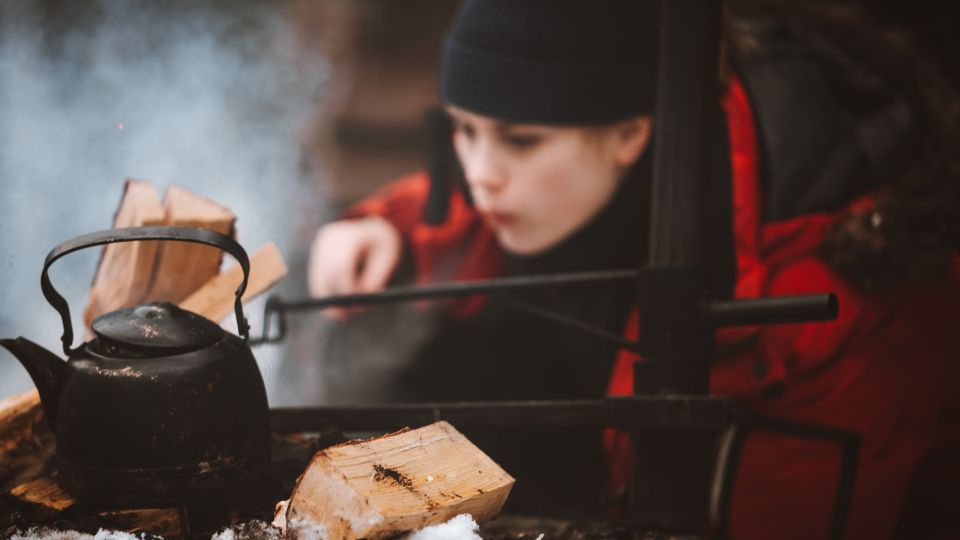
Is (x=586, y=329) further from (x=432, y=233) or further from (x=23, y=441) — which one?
(x=23, y=441)

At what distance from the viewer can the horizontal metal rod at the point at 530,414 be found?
98.2 inches

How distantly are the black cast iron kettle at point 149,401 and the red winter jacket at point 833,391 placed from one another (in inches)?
73.2

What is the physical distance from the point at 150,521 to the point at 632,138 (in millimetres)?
2472

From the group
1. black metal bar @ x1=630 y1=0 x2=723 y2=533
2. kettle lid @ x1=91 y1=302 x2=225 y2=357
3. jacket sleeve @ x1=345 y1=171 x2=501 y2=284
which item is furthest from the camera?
jacket sleeve @ x1=345 y1=171 x2=501 y2=284

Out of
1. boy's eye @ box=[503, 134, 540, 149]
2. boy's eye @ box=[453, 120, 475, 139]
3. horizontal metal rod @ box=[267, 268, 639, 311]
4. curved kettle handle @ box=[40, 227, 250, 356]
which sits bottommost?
horizontal metal rod @ box=[267, 268, 639, 311]

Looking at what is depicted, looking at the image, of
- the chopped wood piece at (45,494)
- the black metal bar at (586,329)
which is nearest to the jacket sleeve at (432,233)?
the black metal bar at (586,329)

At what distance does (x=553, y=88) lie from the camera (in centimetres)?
349

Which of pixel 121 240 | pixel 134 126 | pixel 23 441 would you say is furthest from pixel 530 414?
pixel 134 126

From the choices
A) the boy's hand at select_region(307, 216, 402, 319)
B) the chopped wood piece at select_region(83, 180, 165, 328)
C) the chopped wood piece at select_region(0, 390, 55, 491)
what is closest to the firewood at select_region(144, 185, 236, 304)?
the chopped wood piece at select_region(83, 180, 165, 328)

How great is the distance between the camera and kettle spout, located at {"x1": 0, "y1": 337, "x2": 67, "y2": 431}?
1990 millimetres

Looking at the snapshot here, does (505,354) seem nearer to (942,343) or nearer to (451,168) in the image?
(451,168)

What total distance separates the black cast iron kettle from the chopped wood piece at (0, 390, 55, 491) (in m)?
0.27

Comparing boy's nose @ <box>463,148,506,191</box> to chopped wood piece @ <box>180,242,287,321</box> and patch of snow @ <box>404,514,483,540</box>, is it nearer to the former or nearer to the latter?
chopped wood piece @ <box>180,242,287,321</box>

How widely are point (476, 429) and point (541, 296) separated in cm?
120
